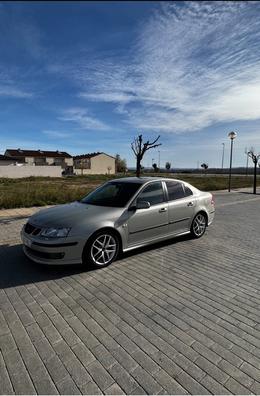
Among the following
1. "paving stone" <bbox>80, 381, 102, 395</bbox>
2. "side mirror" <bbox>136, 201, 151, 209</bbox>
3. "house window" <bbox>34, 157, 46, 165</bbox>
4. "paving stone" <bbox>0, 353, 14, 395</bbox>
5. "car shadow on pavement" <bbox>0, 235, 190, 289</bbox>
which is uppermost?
"house window" <bbox>34, 157, 46, 165</bbox>

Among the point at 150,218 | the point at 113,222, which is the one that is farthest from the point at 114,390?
the point at 150,218

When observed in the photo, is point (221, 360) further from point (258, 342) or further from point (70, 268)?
point (70, 268)

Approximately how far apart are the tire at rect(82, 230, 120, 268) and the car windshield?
0.65m

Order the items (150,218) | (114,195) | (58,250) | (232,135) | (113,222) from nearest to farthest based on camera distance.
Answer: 1. (58,250)
2. (113,222)
3. (150,218)
4. (114,195)
5. (232,135)

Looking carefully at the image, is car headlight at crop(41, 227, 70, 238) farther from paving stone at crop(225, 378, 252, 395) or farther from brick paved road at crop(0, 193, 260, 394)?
paving stone at crop(225, 378, 252, 395)

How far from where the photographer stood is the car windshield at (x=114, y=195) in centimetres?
515

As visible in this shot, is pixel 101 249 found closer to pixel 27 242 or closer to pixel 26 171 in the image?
pixel 27 242

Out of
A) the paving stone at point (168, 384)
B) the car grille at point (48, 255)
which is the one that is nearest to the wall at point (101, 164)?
the car grille at point (48, 255)

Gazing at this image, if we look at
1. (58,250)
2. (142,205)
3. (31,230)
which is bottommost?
(58,250)

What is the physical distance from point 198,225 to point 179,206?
3.24 feet

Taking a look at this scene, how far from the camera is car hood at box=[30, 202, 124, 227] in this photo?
4406mm

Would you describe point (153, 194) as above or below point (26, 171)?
above

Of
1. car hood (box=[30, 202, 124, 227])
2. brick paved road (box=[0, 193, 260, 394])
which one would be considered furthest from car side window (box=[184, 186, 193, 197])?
car hood (box=[30, 202, 124, 227])

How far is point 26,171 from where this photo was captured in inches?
1885
